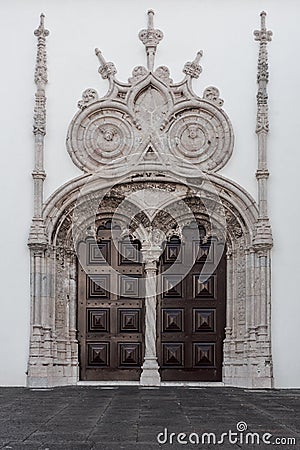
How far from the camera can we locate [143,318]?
1170cm

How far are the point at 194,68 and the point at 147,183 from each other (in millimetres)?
1648

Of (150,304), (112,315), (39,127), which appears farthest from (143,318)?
(39,127)

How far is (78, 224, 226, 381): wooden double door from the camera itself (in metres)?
11.6

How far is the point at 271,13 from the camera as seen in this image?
11688 millimetres

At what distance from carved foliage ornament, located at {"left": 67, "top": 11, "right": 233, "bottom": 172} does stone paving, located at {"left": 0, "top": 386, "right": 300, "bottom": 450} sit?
315cm

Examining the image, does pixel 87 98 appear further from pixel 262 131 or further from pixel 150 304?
pixel 150 304

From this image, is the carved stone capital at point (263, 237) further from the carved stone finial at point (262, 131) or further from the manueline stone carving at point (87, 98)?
the manueline stone carving at point (87, 98)

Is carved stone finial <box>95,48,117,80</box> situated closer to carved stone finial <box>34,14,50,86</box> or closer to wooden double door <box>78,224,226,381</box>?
carved stone finial <box>34,14,50,86</box>

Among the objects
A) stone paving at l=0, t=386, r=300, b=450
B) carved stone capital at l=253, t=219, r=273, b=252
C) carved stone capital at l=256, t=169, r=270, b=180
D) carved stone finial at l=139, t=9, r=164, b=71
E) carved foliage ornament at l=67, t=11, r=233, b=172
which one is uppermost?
carved stone finial at l=139, t=9, r=164, b=71

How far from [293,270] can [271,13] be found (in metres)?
3.48

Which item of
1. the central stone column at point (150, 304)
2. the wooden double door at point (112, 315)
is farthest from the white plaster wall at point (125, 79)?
the central stone column at point (150, 304)

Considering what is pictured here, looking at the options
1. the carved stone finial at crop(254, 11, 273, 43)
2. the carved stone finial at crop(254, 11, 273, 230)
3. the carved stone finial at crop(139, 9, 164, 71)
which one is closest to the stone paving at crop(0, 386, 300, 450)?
the carved stone finial at crop(254, 11, 273, 230)

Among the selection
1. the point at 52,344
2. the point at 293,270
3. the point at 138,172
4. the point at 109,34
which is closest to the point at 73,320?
the point at 52,344

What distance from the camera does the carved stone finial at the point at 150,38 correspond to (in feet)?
37.8
